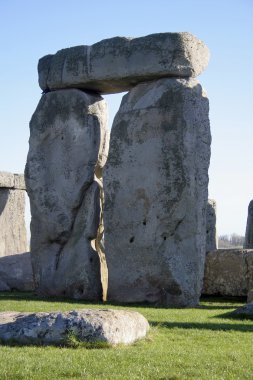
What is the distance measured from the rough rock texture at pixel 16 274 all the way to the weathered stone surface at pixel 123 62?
13.7 ft

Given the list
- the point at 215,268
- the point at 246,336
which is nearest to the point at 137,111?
the point at 215,268

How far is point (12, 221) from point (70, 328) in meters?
14.3

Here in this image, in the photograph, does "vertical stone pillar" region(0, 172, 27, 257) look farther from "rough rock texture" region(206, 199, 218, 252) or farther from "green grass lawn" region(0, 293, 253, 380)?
"green grass lawn" region(0, 293, 253, 380)

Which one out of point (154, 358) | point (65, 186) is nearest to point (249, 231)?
point (65, 186)

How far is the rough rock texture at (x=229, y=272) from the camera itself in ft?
52.5

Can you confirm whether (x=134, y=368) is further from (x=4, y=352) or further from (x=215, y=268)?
(x=215, y=268)

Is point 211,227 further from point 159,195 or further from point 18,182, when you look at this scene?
point 159,195

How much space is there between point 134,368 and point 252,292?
7.39m

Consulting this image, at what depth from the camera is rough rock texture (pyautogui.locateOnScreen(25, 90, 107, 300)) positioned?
16859 millimetres

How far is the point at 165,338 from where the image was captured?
29.9 feet

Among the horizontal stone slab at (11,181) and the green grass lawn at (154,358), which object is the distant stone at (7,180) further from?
the green grass lawn at (154,358)

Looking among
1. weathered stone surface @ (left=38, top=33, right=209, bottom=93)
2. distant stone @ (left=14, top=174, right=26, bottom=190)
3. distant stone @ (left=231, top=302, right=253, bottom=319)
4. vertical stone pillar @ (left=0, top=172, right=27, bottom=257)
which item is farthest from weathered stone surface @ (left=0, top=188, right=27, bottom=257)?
distant stone @ (left=231, top=302, right=253, bottom=319)

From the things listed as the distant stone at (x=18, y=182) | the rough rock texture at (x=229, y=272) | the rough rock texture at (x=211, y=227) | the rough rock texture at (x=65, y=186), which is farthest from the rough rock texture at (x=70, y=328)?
the distant stone at (x=18, y=182)

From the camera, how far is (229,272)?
16234 mm
